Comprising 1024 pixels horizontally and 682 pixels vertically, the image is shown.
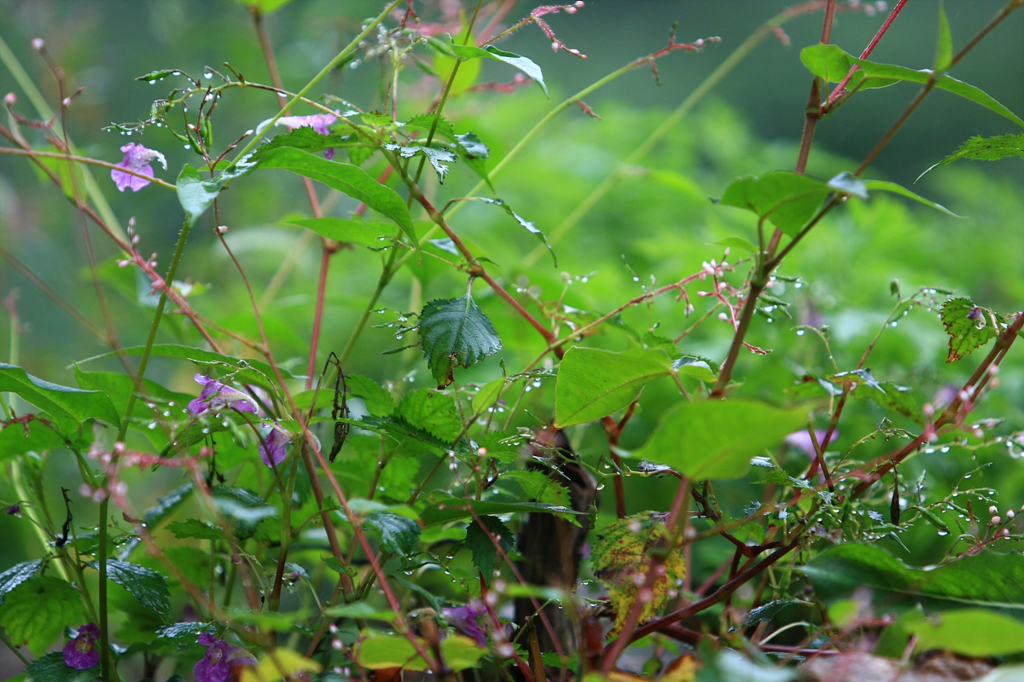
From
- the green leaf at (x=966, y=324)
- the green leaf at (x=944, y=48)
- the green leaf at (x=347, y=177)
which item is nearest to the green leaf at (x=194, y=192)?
the green leaf at (x=347, y=177)

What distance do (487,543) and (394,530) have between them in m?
0.07

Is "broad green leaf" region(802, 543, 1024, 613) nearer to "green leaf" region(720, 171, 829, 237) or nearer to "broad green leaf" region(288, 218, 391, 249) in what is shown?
"green leaf" region(720, 171, 829, 237)

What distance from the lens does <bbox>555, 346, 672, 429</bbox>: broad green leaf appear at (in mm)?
380

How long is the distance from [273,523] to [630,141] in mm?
1610

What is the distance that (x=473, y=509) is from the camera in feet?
1.39

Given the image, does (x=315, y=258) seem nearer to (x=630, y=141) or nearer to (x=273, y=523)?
(x=630, y=141)

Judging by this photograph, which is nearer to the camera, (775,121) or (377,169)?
(377,169)

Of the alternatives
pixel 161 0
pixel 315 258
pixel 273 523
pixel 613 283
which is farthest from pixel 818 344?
pixel 161 0

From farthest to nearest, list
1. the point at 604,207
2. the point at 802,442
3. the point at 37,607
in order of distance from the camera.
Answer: the point at 604,207, the point at 802,442, the point at 37,607

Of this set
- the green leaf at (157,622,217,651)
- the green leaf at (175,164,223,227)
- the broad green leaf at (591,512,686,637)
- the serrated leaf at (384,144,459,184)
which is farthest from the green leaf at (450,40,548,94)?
the green leaf at (157,622,217,651)

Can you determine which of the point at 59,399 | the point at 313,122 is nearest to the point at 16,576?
the point at 59,399

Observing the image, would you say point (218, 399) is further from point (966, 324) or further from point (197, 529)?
point (966, 324)

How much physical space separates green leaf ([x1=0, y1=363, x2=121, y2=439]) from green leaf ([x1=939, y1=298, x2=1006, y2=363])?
56 cm

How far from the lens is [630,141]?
6.16 ft
